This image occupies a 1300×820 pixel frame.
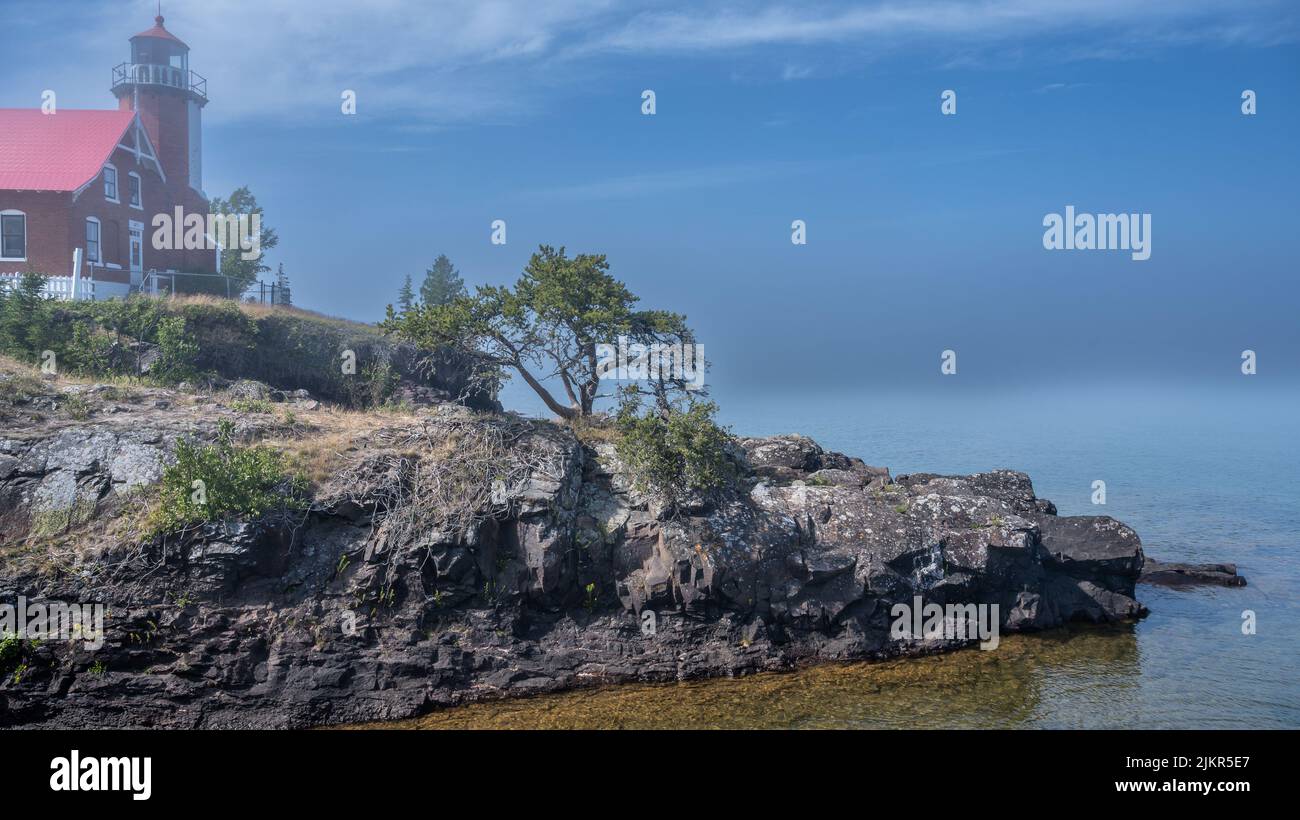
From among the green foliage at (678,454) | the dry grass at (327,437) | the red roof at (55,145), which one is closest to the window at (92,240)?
the red roof at (55,145)

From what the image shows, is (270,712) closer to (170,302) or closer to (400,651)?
(400,651)

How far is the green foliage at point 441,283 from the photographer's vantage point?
141ft

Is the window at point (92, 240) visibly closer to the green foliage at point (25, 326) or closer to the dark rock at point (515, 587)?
the green foliage at point (25, 326)

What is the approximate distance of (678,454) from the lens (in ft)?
75.2

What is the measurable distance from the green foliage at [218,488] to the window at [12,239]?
938 inches

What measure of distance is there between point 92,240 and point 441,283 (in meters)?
15.7

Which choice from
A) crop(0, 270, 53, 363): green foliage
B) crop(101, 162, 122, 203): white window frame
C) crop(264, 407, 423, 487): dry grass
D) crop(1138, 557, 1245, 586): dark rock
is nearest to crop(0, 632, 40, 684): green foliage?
crop(264, 407, 423, 487): dry grass

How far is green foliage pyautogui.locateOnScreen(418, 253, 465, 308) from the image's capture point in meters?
43.0

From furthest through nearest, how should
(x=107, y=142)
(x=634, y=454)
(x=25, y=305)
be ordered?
(x=107, y=142), (x=25, y=305), (x=634, y=454)

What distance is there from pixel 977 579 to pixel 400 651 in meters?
14.7

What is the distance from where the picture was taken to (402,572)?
20.2m

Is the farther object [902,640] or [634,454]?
[634,454]

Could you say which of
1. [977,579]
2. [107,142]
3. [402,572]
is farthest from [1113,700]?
[107,142]

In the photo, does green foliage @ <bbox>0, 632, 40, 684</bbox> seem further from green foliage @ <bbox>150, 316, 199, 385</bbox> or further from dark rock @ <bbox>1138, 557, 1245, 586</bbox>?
dark rock @ <bbox>1138, 557, 1245, 586</bbox>
